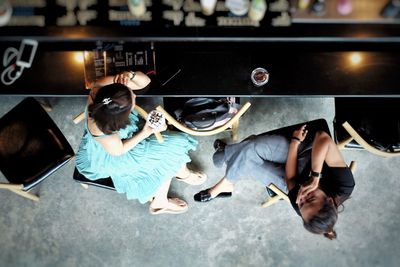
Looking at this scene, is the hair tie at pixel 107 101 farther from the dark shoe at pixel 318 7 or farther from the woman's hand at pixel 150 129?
the dark shoe at pixel 318 7

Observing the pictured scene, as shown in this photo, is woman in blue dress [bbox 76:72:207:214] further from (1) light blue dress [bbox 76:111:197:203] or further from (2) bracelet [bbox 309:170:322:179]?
(2) bracelet [bbox 309:170:322:179]

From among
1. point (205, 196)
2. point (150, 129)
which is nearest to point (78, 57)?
point (150, 129)

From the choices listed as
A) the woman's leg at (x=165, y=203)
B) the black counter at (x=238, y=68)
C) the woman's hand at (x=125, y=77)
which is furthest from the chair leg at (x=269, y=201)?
the woman's hand at (x=125, y=77)

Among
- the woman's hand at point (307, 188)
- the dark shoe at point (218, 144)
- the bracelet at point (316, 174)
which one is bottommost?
the dark shoe at point (218, 144)

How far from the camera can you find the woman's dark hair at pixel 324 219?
2.52m

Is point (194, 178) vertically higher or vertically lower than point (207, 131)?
lower

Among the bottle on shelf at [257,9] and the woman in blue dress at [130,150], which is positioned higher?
the bottle on shelf at [257,9]

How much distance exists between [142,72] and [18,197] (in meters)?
1.81

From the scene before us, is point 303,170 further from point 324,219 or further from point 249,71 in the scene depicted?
point 249,71

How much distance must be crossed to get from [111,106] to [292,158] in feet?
4.11

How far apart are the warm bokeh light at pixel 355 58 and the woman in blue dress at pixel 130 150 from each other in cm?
127

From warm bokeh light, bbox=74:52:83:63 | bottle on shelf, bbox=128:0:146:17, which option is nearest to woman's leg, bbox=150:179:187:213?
warm bokeh light, bbox=74:52:83:63

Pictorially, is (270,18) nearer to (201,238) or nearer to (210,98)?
(210,98)

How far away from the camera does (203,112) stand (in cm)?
296
